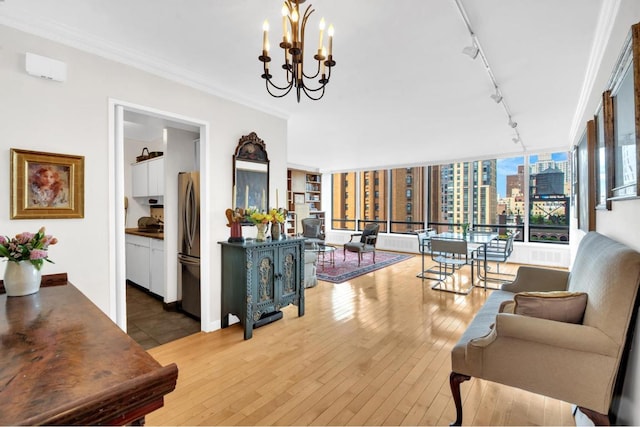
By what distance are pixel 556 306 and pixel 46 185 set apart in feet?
10.8

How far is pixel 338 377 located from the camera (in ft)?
7.41

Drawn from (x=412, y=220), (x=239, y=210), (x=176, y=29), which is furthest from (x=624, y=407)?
(x=412, y=220)

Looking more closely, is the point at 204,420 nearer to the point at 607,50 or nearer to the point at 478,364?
the point at 478,364

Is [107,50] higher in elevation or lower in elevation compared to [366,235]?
higher

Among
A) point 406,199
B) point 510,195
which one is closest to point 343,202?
point 406,199

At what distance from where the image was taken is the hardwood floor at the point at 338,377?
1.84 meters

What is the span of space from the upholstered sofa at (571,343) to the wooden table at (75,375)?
5.37ft

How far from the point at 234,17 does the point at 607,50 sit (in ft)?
8.47

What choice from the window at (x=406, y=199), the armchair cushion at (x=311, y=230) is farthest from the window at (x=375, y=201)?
the armchair cushion at (x=311, y=230)

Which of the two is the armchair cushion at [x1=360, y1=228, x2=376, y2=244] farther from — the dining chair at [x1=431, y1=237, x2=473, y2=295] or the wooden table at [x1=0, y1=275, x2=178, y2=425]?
the wooden table at [x1=0, y1=275, x2=178, y2=425]

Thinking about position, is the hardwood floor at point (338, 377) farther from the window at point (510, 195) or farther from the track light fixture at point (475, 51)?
the window at point (510, 195)

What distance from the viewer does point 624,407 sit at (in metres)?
1.43

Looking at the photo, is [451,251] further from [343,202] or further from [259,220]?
[343,202]

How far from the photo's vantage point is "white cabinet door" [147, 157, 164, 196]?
4.34 metres
